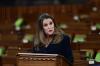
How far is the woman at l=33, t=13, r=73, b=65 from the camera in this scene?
185 cm

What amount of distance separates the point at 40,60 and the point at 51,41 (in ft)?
0.68

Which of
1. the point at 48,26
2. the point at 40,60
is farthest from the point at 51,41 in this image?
the point at 40,60

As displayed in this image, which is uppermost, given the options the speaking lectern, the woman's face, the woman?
the woman's face

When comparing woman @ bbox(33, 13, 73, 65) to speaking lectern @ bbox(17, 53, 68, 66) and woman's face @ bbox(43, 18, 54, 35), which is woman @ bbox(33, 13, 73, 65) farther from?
speaking lectern @ bbox(17, 53, 68, 66)

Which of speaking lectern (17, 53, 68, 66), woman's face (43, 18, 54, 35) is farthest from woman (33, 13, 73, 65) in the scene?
speaking lectern (17, 53, 68, 66)

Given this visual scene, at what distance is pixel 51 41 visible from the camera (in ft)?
6.17

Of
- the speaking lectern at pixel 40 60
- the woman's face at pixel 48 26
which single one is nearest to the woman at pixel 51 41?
the woman's face at pixel 48 26

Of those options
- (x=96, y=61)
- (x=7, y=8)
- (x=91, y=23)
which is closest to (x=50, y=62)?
(x=96, y=61)

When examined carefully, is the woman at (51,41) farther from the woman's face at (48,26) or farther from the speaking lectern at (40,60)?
the speaking lectern at (40,60)

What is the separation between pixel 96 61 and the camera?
2.17m

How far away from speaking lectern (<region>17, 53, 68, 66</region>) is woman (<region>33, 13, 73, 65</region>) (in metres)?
0.13

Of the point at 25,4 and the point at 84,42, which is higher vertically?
the point at 25,4

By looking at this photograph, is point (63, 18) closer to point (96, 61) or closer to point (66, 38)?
point (96, 61)

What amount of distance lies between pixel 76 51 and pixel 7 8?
2726 millimetres
